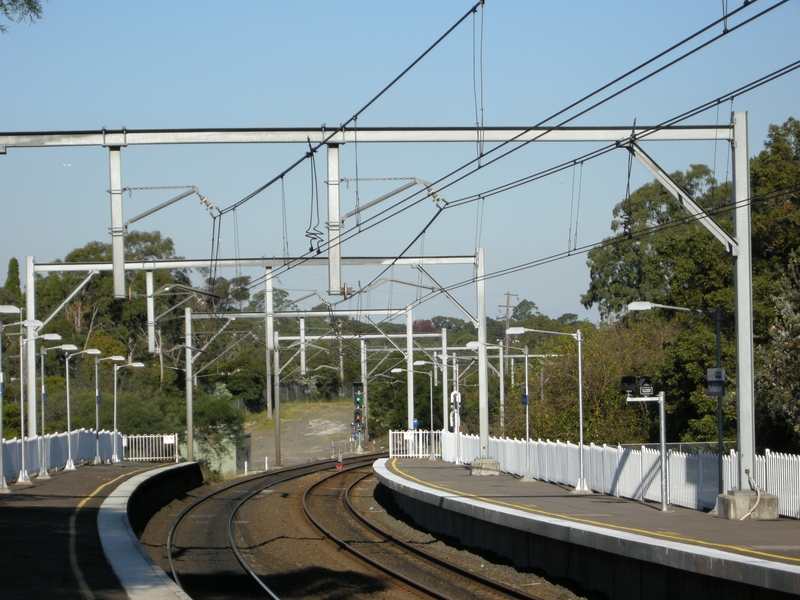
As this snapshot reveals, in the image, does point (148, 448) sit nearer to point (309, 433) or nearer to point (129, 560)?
point (309, 433)

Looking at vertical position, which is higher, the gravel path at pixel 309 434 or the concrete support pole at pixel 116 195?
the concrete support pole at pixel 116 195

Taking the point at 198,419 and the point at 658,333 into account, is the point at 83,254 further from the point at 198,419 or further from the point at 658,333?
the point at 658,333

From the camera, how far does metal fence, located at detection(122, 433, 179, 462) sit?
184ft

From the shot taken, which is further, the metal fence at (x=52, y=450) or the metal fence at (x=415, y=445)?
the metal fence at (x=415, y=445)

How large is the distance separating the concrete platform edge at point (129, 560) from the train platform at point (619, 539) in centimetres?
641

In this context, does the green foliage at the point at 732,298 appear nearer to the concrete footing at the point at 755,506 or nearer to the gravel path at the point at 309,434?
the concrete footing at the point at 755,506

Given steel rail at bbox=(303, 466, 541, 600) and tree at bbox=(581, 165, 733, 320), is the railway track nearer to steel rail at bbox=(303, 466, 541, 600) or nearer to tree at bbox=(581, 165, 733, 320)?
steel rail at bbox=(303, 466, 541, 600)

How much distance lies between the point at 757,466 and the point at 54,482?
22.7 m

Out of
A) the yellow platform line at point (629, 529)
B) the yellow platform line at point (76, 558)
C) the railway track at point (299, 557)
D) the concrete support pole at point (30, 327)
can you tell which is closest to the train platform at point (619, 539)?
→ the yellow platform line at point (629, 529)

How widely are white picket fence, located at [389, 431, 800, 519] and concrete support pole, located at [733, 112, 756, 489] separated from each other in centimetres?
72

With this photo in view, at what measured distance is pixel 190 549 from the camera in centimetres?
2234

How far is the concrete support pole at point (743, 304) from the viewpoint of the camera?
17578mm

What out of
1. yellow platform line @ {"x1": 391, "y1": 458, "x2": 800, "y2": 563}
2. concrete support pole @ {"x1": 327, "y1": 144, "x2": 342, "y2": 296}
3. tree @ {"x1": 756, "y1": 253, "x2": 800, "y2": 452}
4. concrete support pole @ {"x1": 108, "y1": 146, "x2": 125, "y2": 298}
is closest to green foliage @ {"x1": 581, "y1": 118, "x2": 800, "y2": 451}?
tree @ {"x1": 756, "y1": 253, "x2": 800, "y2": 452}

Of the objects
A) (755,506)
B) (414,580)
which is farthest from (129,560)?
(755,506)
